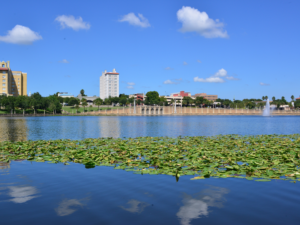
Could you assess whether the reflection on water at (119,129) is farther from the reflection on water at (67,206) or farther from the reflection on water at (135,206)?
the reflection on water at (135,206)

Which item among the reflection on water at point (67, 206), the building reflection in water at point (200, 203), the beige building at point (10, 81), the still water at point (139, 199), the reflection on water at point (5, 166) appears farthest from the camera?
the beige building at point (10, 81)

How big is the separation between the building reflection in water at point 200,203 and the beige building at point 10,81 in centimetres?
18375

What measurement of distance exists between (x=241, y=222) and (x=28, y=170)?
10.1 m

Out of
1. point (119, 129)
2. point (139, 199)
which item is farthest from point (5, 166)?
point (119, 129)

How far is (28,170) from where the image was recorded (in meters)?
12.7

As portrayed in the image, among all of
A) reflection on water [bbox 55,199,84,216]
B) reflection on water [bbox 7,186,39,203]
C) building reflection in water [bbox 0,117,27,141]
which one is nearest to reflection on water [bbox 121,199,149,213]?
reflection on water [bbox 55,199,84,216]

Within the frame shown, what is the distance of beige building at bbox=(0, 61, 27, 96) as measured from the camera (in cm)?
17138

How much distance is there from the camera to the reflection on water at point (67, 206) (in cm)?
740

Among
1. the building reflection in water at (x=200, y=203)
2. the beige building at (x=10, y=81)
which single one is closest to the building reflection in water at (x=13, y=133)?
the building reflection in water at (x=200, y=203)

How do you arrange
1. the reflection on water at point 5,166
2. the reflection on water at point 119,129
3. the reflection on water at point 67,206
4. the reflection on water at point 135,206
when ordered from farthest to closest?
the reflection on water at point 119,129
the reflection on water at point 5,166
the reflection on water at point 135,206
the reflection on water at point 67,206

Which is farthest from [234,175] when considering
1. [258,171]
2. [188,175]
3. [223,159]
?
[223,159]

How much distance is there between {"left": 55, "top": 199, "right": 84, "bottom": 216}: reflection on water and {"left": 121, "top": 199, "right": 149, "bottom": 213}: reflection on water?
1.40m

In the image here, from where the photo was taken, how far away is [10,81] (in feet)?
593

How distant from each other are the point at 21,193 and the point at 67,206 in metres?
2.35
